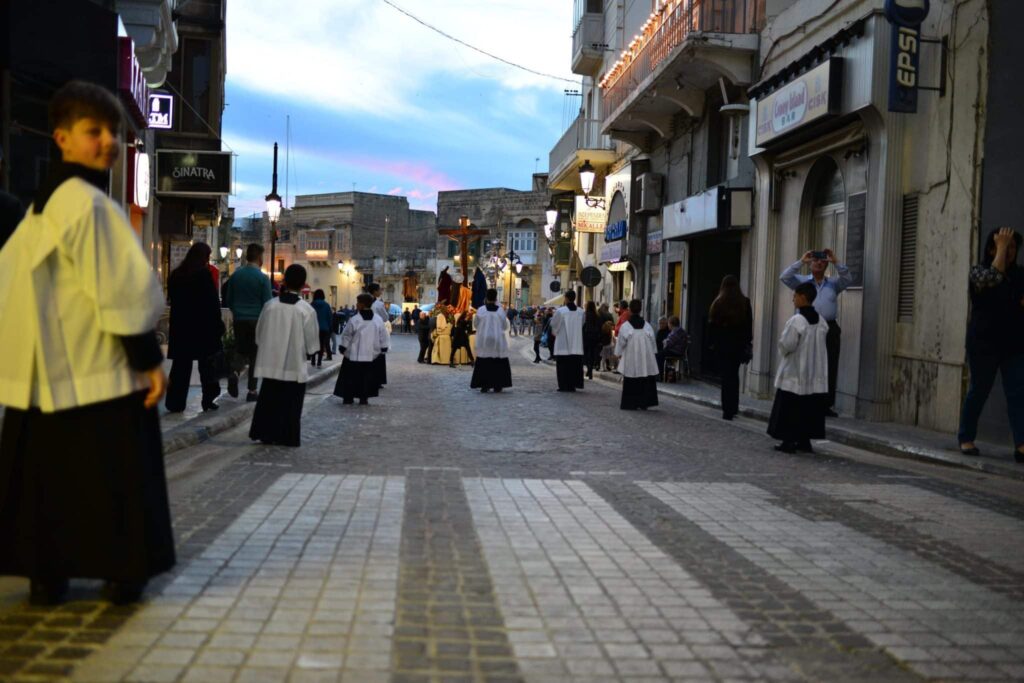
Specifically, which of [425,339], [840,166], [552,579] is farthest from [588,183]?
[552,579]

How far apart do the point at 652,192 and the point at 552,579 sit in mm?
25057

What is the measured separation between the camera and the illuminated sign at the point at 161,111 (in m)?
23.6

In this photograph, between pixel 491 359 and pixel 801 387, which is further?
pixel 491 359

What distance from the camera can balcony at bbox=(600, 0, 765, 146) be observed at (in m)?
20.8

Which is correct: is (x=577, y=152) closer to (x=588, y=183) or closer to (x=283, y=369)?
(x=588, y=183)

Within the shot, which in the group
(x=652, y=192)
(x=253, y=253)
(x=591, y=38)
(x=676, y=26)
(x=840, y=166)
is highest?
(x=591, y=38)

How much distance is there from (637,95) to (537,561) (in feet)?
71.1

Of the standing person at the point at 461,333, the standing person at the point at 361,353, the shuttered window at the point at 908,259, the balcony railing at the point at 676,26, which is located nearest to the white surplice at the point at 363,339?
the standing person at the point at 361,353

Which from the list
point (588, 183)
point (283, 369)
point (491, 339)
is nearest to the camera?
point (283, 369)

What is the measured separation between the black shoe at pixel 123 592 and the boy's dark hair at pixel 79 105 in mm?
1787

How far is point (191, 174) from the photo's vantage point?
1045 inches

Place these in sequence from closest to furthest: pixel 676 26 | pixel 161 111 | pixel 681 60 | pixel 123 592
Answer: pixel 123 592, pixel 681 60, pixel 676 26, pixel 161 111

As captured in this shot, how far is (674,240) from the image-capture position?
2630 centimetres

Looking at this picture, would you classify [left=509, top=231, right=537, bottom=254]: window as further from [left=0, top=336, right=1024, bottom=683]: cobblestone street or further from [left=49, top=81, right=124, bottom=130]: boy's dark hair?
[left=49, top=81, right=124, bottom=130]: boy's dark hair
